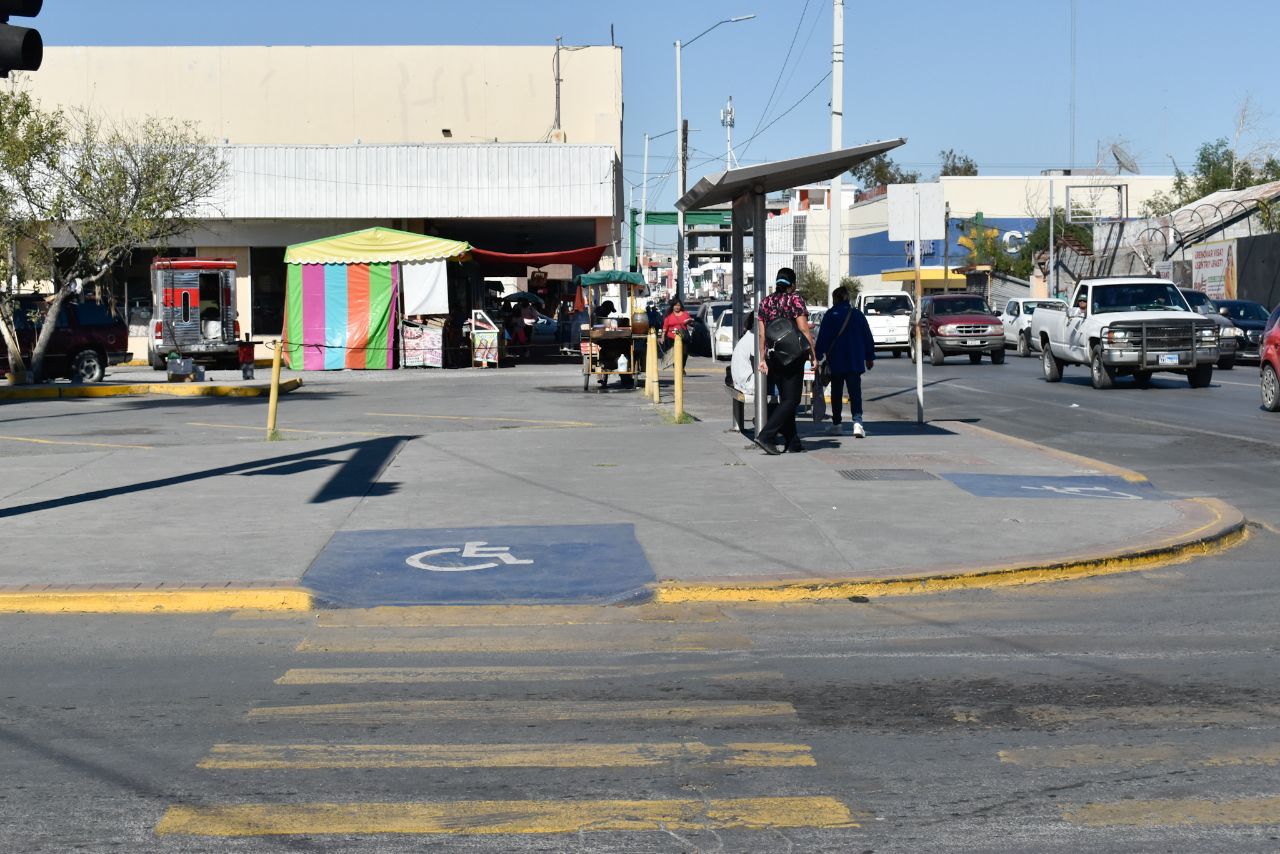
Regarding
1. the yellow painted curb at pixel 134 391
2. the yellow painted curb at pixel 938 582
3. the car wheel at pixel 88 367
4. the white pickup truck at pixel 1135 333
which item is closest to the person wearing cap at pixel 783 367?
Answer: the yellow painted curb at pixel 938 582

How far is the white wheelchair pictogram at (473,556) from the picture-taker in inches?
390

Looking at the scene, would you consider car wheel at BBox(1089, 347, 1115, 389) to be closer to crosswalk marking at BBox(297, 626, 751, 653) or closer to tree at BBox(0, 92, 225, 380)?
tree at BBox(0, 92, 225, 380)

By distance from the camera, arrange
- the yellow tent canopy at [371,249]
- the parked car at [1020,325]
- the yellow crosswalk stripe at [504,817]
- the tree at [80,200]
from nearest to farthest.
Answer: the yellow crosswalk stripe at [504,817], the tree at [80,200], the yellow tent canopy at [371,249], the parked car at [1020,325]

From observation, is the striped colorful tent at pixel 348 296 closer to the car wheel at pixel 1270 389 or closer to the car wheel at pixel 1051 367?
the car wheel at pixel 1051 367

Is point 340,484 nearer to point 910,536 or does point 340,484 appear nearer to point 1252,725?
point 910,536

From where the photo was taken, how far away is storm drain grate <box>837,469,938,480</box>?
1381 cm

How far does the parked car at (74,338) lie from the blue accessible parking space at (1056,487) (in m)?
22.6

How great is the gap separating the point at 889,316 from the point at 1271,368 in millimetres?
22831

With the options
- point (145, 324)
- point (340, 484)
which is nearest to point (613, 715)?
point (340, 484)

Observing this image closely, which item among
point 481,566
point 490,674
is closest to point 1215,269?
point 481,566

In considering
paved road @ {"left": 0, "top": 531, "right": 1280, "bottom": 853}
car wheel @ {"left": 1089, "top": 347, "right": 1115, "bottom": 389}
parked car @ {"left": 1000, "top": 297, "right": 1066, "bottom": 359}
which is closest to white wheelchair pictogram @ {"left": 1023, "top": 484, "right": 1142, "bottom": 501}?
paved road @ {"left": 0, "top": 531, "right": 1280, "bottom": 853}

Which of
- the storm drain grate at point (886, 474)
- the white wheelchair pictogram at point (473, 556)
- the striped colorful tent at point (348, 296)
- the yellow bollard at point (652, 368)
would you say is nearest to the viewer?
the white wheelchair pictogram at point (473, 556)

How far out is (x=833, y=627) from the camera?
8375mm

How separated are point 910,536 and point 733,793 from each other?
5.74 m
